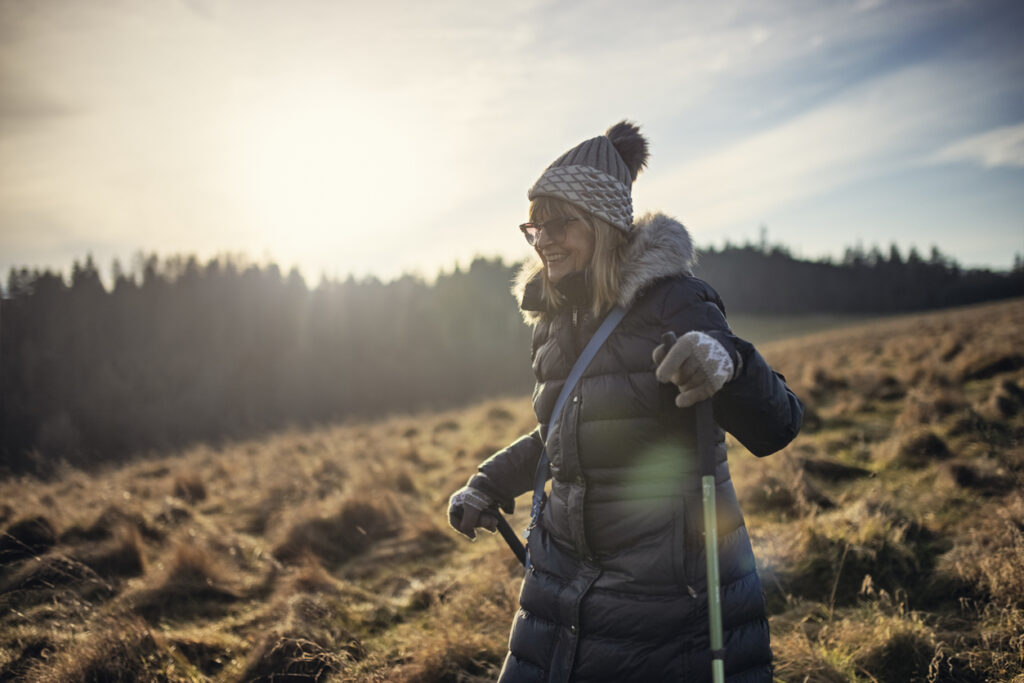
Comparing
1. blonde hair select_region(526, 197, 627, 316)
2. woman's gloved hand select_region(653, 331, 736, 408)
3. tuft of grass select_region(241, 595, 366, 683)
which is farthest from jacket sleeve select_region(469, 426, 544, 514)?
tuft of grass select_region(241, 595, 366, 683)

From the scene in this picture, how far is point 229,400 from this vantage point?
4081 cm

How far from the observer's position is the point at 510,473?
2.49 m

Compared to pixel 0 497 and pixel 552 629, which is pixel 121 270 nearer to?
pixel 0 497

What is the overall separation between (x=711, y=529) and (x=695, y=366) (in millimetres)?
510

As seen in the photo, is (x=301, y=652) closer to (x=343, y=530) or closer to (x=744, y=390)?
(x=343, y=530)

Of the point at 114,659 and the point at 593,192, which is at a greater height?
the point at 593,192

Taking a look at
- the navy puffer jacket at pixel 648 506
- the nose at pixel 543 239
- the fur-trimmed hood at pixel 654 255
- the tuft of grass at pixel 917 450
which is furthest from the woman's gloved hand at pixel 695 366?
the tuft of grass at pixel 917 450

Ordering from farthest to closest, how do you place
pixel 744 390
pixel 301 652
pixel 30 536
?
pixel 30 536 < pixel 301 652 < pixel 744 390

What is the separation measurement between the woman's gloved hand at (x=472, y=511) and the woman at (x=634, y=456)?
34cm

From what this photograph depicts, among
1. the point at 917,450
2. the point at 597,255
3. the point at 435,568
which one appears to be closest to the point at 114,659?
the point at 435,568

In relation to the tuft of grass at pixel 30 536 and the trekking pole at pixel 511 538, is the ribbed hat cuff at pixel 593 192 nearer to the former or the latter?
the trekking pole at pixel 511 538

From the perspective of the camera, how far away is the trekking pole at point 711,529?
5.37 ft

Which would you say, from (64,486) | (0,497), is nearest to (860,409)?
(0,497)

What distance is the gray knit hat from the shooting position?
2.09 metres
